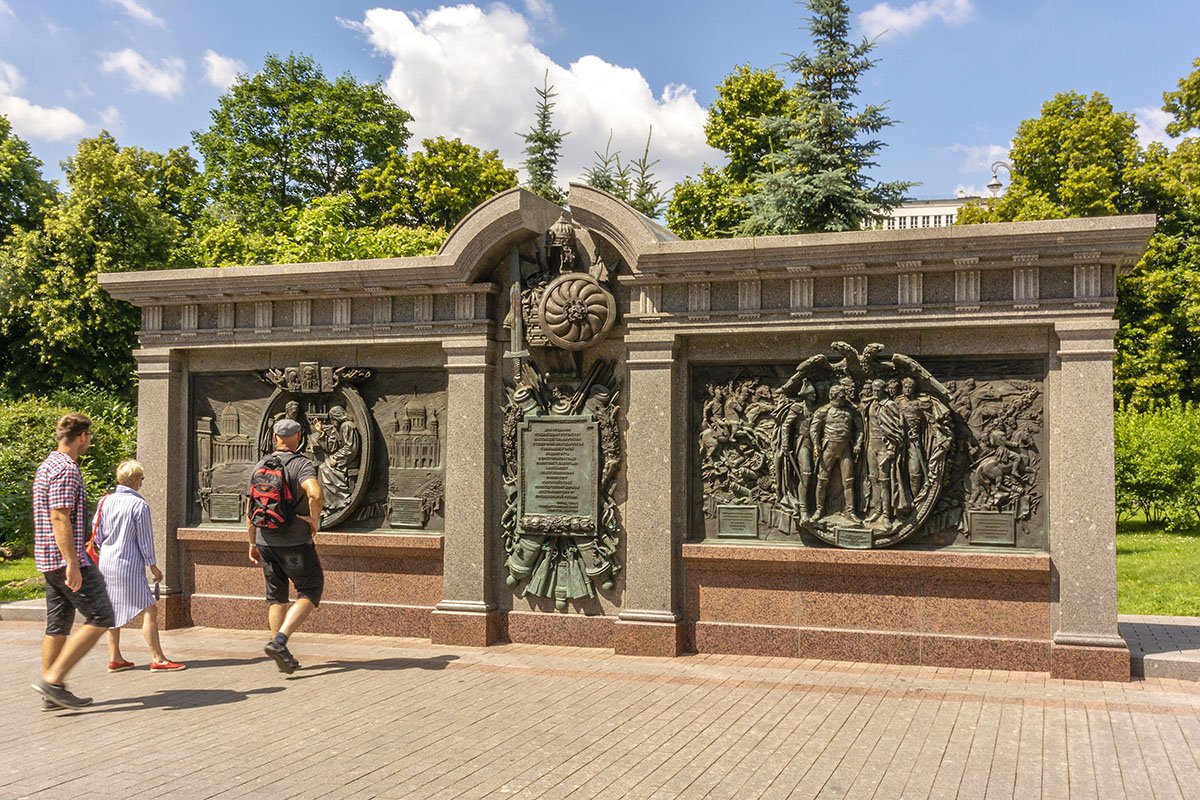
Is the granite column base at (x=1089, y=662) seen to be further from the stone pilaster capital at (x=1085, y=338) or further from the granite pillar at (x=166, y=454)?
the granite pillar at (x=166, y=454)

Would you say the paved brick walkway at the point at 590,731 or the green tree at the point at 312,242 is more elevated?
the green tree at the point at 312,242

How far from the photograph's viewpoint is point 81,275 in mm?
28672

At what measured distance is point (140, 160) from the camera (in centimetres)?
3559

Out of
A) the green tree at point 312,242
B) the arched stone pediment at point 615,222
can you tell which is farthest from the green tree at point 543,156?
the arched stone pediment at point 615,222

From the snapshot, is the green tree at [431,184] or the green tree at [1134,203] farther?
the green tree at [431,184]

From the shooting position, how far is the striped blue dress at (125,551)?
8680mm

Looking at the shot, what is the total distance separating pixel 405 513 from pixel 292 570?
5.61ft

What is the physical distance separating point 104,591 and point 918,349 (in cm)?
664

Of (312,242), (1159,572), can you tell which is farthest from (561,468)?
(312,242)

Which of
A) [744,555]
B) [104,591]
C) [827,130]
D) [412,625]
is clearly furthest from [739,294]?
[827,130]

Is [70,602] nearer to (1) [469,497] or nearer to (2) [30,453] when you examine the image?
(1) [469,497]

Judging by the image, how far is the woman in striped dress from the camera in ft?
28.5

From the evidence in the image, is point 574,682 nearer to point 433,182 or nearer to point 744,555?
point 744,555

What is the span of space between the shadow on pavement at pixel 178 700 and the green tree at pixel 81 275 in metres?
A: 22.3
